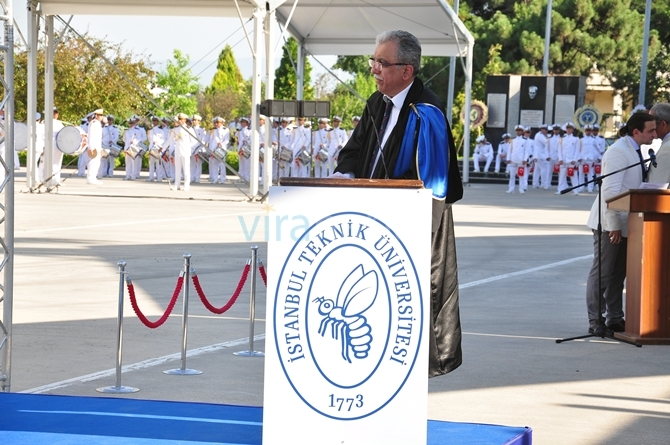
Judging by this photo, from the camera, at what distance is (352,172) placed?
5660 mm

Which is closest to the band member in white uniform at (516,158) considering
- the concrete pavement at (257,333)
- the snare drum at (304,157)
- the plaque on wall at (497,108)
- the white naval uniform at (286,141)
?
the snare drum at (304,157)

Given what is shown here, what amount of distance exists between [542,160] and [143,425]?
1373 inches

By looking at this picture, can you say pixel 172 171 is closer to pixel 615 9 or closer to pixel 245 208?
pixel 245 208

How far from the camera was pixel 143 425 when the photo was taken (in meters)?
5.64

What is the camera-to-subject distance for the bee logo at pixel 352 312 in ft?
15.2

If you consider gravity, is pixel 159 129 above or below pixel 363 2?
below

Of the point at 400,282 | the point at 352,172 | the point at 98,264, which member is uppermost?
the point at 352,172

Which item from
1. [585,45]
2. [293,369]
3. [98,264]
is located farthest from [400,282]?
[585,45]

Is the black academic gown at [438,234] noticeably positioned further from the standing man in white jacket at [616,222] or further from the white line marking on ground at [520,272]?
the white line marking on ground at [520,272]

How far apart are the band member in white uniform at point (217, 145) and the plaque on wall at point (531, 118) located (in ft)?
45.7

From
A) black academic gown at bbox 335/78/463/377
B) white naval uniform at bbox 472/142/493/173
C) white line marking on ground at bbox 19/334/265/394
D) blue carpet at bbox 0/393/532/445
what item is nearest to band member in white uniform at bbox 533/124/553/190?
white naval uniform at bbox 472/142/493/173

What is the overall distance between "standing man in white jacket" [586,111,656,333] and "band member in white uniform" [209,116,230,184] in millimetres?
29740

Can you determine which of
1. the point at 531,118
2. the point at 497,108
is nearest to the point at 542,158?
the point at 531,118

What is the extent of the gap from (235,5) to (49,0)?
4663mm
